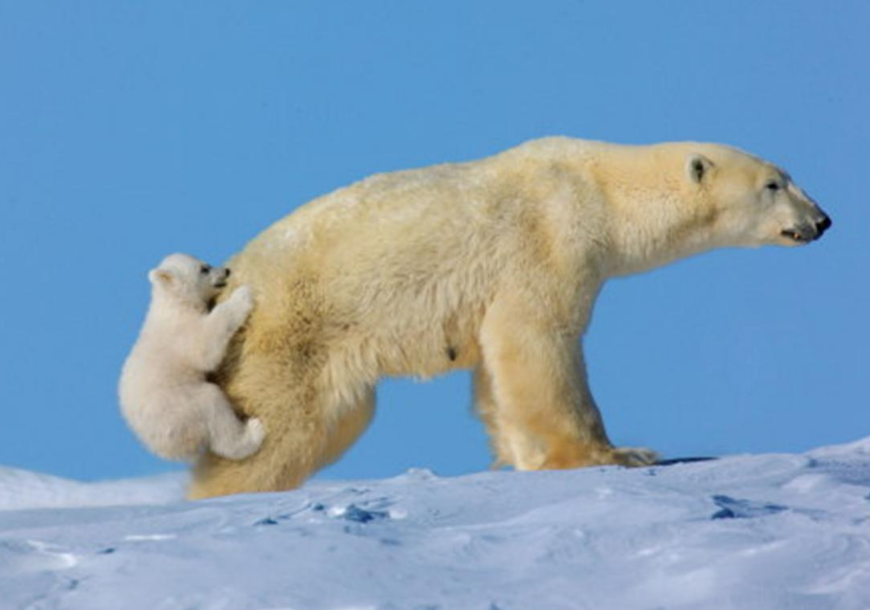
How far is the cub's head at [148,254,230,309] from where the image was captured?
701 centimetres

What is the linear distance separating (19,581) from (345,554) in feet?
3.10

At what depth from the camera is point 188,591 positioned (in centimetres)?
418

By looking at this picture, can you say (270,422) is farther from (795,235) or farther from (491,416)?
(795,235)

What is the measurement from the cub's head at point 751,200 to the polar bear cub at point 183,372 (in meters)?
2.47

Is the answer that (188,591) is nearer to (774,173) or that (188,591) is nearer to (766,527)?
(766,527)

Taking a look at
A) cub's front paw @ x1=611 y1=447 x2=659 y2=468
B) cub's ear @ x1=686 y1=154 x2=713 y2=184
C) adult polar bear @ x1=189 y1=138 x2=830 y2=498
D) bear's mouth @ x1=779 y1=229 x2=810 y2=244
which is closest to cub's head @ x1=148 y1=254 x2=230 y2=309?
adult polar bear @ x1=189 y1=138 x2=830 y2=498

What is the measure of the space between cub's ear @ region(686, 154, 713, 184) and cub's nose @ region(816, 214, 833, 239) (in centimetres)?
73

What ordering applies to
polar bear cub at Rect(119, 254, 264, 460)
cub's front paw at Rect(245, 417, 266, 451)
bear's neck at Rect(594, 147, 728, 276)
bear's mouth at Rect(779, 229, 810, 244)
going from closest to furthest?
polar bear cub at Rect(119, 254, 264, 460) → cub's front paw at Rect(245, 417, 266, 451) → bear's neck at Rect(594, 147, 728, 276) → bear's mouth at Rect(779, 229, 810, 244)

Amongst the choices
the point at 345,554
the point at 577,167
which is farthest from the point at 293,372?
the point at 345,554

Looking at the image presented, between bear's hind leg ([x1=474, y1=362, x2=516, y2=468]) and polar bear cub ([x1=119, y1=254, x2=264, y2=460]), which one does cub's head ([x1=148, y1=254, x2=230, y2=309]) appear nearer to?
polar bear cub ([x1=119, y1=254, x2=264, y2=460])

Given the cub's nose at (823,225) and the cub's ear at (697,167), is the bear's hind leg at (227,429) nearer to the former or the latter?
the cub's ear at (697,167)

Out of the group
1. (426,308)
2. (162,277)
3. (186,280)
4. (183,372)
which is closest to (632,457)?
(426,308)

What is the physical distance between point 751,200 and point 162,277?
3.07m

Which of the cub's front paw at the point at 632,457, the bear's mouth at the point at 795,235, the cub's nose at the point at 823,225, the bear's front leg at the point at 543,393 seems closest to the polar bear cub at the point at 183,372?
the bear's front leg at the point at 543,393
